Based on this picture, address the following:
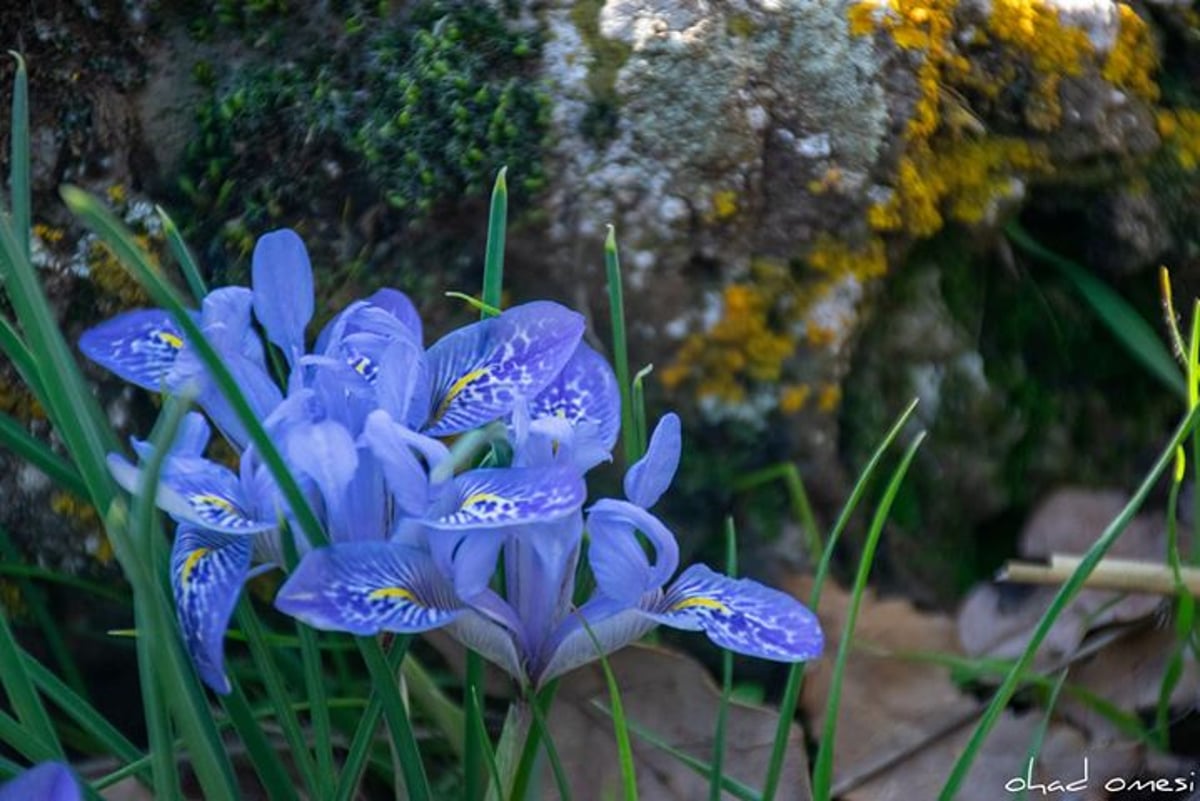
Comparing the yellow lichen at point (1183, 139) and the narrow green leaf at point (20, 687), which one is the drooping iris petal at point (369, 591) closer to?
the narrow green leaf at point (20, 687)

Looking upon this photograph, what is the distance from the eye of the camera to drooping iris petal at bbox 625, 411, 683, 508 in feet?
3.40

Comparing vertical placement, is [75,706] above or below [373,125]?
below

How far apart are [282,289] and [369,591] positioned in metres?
0.27

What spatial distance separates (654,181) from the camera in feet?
5.04

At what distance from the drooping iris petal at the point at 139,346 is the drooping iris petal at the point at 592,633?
33 cm

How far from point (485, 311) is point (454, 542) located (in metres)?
0.27

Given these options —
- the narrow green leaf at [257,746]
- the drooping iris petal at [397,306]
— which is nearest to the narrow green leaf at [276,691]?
the narrow green leaf at [257,746]

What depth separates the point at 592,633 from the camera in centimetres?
100

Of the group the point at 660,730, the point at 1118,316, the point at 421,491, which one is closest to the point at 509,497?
the point at 421,491

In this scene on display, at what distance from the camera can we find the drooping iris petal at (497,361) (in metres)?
1.07

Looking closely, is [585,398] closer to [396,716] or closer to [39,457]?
[396,716]

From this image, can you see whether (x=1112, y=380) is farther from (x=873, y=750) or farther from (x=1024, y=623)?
(x=873, y=750)

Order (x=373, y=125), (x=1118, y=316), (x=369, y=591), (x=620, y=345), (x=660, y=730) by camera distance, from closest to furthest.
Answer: (x=369, y=591)
(x=620, y=345)
(x=660, y=730)
(x=373, y=125)
(x=1118, y=316)

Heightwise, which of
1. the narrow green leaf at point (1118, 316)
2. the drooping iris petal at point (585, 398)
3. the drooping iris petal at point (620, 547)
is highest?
the drooping iris petal at point (585, 398)
